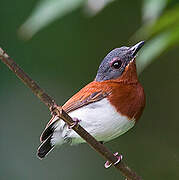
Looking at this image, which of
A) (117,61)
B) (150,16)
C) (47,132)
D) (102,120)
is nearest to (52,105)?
(150,16)

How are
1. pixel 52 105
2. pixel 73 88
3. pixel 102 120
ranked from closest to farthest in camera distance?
pixel 52 105
pixel 102 120
pixel 73 88

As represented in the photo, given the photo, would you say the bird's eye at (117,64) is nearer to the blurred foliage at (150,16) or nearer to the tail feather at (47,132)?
the tail feather at (47,132)

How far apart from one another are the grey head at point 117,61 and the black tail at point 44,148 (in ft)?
1.96

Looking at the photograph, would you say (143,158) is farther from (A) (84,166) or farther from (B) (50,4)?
(B) (50,4)

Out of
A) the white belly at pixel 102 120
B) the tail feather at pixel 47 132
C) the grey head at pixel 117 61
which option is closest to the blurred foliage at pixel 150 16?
the white belly at pixel 102 120

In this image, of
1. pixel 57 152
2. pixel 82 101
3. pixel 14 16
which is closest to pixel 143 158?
pixel 57 152

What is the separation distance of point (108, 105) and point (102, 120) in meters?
0.11

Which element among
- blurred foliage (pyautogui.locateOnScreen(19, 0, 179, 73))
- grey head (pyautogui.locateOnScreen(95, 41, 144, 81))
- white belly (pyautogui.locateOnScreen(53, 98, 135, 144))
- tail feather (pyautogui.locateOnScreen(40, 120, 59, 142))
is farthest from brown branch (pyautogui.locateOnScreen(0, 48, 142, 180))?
grey head (pyautogui.locateOnScreen(95, 41, 144, 81))

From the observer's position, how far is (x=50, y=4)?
2.51m

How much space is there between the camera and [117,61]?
3.49 metres

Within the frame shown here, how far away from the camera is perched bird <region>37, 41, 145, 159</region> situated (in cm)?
323

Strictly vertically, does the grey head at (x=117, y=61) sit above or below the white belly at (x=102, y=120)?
above

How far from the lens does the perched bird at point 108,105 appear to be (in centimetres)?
323

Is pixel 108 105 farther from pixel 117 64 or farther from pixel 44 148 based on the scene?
pixel 44 148
